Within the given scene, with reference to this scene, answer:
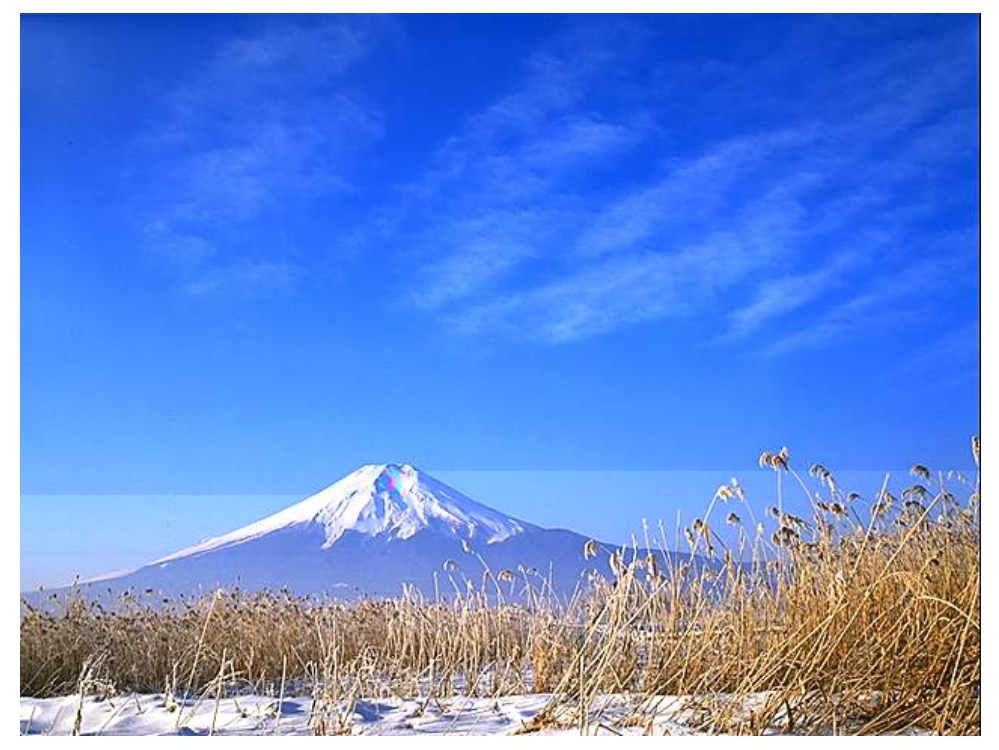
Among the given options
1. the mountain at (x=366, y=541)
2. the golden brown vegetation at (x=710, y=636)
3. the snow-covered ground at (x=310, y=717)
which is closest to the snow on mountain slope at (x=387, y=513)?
the mountain at (x=366, y=541)

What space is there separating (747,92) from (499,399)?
1.95 meters

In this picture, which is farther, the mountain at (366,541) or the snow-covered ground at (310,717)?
the mountain at (366,541)

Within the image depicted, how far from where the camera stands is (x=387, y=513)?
5.92 m

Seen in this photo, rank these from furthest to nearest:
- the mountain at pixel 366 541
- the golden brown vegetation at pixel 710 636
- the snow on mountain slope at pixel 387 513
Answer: the snow on mountain slope at pixel 387 513, the mountain at pixel 366 541, the golden brown vegetation at pixel 710 636

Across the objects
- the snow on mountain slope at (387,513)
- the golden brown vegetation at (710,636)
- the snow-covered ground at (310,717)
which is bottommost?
the snow-covered ground at (310,717)

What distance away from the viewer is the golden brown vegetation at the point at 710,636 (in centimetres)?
302

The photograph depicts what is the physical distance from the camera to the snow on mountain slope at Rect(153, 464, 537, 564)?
5859mm

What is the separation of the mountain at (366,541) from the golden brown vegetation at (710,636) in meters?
1.23

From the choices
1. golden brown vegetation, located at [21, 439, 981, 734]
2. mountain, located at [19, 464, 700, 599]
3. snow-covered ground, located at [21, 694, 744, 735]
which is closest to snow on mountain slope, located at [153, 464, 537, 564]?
mountain, located at [19, 464, 700, 599]

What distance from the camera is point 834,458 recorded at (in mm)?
5215

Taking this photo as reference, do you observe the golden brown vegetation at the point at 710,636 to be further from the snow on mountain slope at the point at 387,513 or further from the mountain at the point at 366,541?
the snow on mountain slope at the point at 387,513

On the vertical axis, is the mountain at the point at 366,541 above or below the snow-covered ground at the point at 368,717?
above
